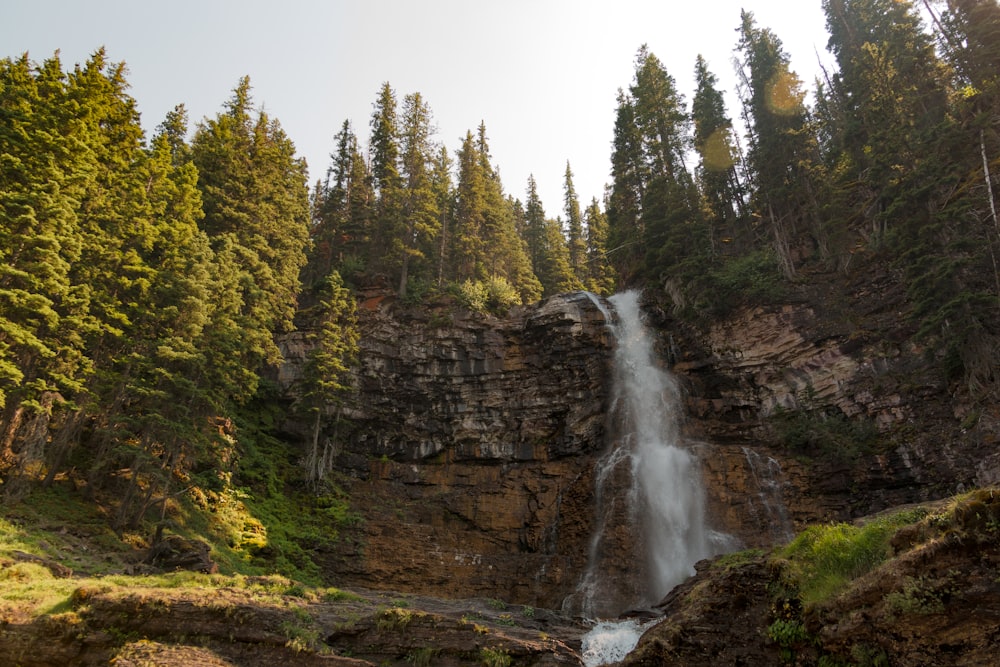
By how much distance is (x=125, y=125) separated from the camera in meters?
23.7

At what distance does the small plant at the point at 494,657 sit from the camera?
11836mm

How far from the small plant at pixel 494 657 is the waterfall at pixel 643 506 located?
31.7ft

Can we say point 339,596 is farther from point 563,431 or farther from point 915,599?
point 563,431

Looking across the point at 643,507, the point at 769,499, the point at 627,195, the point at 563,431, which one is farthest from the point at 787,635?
the point at 627,195

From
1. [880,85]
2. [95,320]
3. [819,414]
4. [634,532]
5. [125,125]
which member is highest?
[880,85]

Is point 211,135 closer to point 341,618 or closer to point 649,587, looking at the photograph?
point 341,618

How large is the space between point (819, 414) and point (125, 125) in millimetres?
33323

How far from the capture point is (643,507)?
2398 cm

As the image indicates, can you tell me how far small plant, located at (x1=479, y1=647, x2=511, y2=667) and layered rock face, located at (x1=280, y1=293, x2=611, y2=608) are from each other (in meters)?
11.0

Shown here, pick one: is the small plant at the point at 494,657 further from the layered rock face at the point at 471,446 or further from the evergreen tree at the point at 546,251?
the evergreen tree at the point at 546,251

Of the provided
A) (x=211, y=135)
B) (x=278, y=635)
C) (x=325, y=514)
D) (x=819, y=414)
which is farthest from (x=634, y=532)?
(x=211, y=135)

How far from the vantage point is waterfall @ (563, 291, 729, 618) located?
70.3 feet

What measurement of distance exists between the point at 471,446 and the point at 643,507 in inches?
390

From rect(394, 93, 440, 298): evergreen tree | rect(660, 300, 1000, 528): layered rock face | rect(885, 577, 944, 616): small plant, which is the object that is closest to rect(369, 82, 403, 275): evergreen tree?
rect(394, 93, 440, 298): evergreen tree
